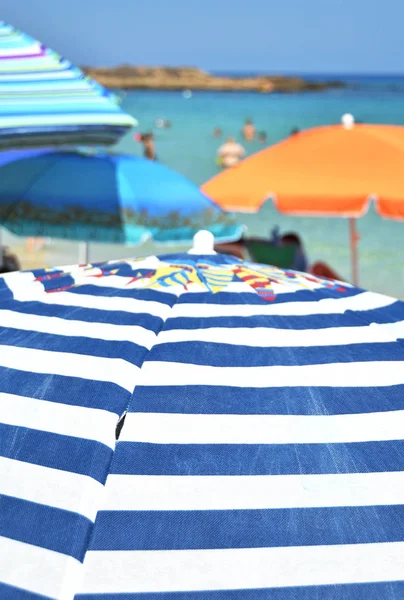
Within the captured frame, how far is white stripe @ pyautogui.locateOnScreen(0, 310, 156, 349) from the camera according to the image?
6.64 ft

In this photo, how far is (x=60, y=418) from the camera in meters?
1.75

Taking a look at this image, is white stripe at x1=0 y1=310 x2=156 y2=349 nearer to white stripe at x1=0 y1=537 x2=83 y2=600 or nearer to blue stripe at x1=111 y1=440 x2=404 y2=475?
Result: blue stripe at x1=111 y1=440 x2=404 y2=475

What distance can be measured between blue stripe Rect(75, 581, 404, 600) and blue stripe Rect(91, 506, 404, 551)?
0.09m

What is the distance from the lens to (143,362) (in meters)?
1.94

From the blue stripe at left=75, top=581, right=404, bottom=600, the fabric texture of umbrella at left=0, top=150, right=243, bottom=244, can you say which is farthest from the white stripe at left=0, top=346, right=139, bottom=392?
the fabric texture of umbrella at left=0, top=150, right=243, bottom=244

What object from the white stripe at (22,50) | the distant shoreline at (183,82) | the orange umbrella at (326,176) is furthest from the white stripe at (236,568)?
the distant shoreline at (183,82)

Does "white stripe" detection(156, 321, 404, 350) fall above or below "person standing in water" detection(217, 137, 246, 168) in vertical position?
above

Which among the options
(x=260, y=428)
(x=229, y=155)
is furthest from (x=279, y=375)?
(x=229, y=155)

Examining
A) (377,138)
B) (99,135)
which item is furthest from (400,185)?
(99,135)

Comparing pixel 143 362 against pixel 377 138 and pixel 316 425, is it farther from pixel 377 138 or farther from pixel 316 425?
pixel 377 138

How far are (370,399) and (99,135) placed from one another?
3.03 m

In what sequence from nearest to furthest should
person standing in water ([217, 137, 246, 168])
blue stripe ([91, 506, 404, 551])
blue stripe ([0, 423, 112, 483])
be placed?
blue stripe ([91, 506, 404, 551]), blue stripe ([0, 423, 112, 483]), person standing in water ([217, 137, 246, 168])

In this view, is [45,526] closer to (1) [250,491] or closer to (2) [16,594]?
(2) [16,594]

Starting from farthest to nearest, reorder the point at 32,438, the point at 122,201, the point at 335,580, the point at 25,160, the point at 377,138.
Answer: the point at 377,138
the point at 25,160
the point at 122,201
the point at 32,438
the point at 335,580
